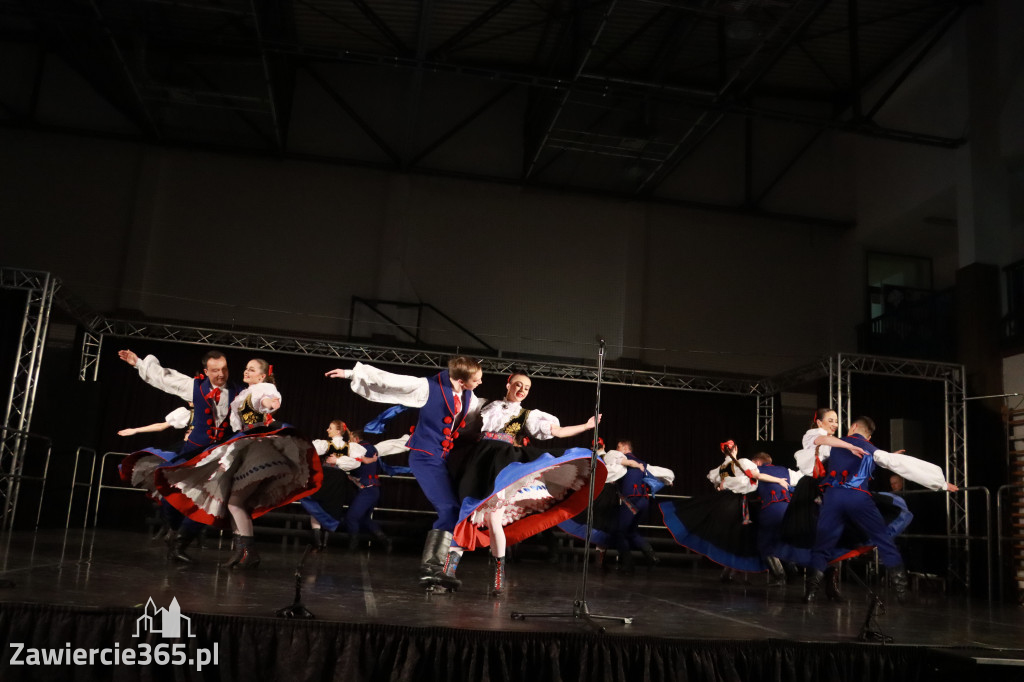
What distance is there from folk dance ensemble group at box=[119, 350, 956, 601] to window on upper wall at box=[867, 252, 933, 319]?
7304 millimetres

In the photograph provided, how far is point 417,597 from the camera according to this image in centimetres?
458

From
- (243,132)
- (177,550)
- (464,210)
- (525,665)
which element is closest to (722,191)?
(464,210)

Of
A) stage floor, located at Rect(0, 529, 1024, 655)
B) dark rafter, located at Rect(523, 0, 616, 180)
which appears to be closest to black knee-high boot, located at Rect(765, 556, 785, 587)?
stage floor, located at Rect(0, 529, 1024, 655)

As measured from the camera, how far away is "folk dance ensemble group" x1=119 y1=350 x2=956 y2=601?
4.86 m

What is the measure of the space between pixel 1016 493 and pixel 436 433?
26.0 feet

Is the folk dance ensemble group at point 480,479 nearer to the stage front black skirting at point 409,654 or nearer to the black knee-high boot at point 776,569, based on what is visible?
the black knee-high boot at point 776,569

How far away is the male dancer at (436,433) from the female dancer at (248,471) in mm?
817

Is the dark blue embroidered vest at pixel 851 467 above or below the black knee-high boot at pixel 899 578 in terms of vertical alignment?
above

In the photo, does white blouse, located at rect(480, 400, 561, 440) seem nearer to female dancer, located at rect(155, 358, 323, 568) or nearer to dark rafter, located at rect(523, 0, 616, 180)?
female dancer, located at rect(155, 358, 323, 568)

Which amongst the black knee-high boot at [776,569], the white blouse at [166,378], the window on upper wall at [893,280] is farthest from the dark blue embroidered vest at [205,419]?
the window on upper wall at [893,280]

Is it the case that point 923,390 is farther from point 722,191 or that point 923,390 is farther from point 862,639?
point 862,639

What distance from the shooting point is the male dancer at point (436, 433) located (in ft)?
15.7

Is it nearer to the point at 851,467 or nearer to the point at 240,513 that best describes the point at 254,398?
the point at 240,513

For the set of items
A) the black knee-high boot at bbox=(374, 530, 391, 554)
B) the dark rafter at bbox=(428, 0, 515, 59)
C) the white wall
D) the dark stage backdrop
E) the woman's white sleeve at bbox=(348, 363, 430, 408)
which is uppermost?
the dark rafter at bbox=(428, 0, 515, 59)
